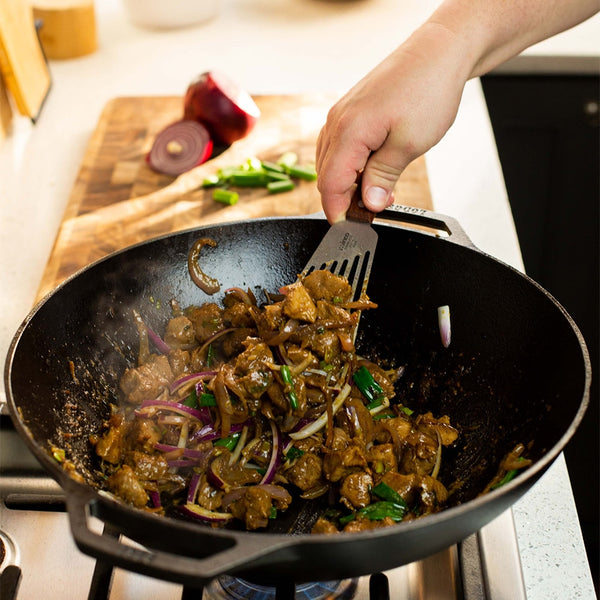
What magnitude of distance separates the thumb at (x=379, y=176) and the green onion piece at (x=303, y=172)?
0.80 metres

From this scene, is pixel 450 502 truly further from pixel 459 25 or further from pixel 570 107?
pixel 570 107

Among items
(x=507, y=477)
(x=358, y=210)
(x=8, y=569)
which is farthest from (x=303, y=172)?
(x=8, y=569)

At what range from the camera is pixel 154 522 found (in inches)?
34.3

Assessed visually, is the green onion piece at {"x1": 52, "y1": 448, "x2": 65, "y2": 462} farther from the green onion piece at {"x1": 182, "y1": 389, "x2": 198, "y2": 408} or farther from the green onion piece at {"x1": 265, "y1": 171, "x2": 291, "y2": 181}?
the green onion piece at {"x1": 265, "y1": 171, "x2": 291, "y2": 181}

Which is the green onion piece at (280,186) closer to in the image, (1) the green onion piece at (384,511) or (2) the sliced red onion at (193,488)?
(2) the sliced red onion at (193,488)

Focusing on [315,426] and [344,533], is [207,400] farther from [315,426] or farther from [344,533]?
[344,533]

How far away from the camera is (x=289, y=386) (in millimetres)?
1380

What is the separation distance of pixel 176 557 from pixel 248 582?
464 mm

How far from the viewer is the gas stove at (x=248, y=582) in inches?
46.3

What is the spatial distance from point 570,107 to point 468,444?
7.01 feet

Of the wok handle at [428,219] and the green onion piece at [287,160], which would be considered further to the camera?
the green onion piece at [287,160]

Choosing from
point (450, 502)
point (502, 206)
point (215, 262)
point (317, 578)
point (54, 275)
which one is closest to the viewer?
point (317, 578)

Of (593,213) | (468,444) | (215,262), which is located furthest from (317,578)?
(593,213)

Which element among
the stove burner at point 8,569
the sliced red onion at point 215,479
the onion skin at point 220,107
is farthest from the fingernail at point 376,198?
the onion skin at point 220,107
